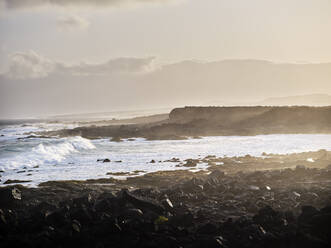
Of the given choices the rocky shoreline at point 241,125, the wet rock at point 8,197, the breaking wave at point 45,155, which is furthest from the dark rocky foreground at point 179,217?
the rocky shoreline at point 241,125

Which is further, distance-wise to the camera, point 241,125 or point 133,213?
point 241,125

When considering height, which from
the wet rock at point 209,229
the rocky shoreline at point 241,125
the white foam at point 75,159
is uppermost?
the rocky shoreline at point 241,125

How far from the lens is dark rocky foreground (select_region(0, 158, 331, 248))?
36.2ft

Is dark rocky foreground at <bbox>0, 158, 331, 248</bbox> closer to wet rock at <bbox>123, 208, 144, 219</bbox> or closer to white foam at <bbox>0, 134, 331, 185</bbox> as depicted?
wet rock at <bbox>123, 208, 144, 219</bbox>

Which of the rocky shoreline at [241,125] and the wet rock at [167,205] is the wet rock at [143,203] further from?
the rocky shoreline at [241,125]

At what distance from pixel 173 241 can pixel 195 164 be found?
55.6 ft

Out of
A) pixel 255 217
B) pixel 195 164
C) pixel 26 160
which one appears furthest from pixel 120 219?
pixel 26 160

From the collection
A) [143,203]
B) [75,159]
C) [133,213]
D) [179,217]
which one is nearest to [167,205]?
[143,203]

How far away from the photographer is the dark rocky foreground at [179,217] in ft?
36.2

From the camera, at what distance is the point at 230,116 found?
239 feet

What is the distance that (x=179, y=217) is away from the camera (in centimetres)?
1278

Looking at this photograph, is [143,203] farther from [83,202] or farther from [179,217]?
[83,202]

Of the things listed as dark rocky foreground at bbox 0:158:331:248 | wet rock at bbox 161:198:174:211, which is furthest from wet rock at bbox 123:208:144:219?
wet rock at bbox 161:198:174:211

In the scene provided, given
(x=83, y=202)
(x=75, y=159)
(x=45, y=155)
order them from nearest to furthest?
(x=83, y=202) < (x=75, y=159) < (x=45, y=155)
